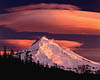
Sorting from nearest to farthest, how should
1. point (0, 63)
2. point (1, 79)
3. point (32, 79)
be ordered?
point (1, 79)
point (0, 63)
point (32, 79)

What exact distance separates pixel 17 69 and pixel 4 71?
20.0m

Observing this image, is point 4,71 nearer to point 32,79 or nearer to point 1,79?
point 1,79

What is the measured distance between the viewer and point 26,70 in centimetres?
19975

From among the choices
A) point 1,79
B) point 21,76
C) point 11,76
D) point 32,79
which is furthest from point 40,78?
point 1,79

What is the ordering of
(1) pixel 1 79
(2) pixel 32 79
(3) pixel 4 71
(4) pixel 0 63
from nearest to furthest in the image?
(1) pixel 1 79
(3) pixel 4 71
(4) pixel 0 63
(2) pixel 32 79

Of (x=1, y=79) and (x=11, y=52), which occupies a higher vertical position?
(x=11, y=52)

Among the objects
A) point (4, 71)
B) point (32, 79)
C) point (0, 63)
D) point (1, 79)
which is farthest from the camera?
point (32, 79)

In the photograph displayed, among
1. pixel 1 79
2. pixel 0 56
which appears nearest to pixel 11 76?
pixel 1 79

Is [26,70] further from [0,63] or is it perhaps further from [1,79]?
[1,79]

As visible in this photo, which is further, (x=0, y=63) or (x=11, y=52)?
(x=11, y=52)

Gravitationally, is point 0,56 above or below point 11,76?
above

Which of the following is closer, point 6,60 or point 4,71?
point 4,71

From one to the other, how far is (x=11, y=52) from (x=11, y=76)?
105 ft

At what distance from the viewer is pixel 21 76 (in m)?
182
